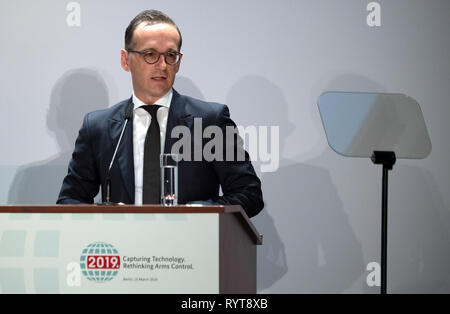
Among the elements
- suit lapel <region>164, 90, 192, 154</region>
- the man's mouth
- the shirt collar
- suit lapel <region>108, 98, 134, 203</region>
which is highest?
the man's mouth

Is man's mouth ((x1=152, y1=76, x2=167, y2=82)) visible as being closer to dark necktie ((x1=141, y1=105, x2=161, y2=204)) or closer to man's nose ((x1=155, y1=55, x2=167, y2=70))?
man's nose ((x1=155, y1=55, x2=167, y2=70))

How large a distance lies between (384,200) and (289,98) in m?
1.09

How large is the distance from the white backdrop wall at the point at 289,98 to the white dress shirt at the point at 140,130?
47cm

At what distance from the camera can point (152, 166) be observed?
10.2ft

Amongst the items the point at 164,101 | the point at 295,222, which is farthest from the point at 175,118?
the point at 295,222

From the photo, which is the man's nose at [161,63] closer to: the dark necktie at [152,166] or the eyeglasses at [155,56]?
the eyeglasses at [155,56]

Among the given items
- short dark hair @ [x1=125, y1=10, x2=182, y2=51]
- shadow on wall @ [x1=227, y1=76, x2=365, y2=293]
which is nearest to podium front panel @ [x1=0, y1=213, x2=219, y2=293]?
short dark hair @ [x1=125, y1=10, x2=182, y2=51]

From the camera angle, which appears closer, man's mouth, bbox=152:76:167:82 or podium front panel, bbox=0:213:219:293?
podium front panel, bbox=0:213:219:293

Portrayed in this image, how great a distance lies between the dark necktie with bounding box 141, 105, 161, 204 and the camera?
3071 mm

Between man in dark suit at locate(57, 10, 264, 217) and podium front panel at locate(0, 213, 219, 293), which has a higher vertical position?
man in dark suit at locate(57, 10, 264, 217)

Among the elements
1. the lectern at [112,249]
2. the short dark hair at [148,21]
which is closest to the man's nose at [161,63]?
the short dark hair at [148,21]

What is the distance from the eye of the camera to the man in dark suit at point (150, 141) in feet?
10.5

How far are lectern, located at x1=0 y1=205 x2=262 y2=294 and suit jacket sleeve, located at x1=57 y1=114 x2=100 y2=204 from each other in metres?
1.23

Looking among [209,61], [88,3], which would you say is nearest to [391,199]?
[209,61]
